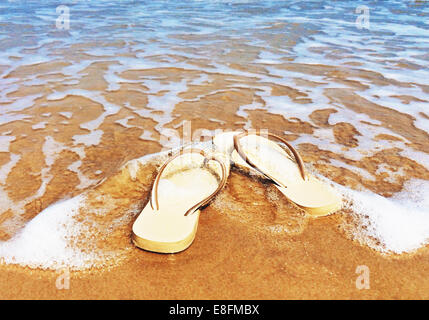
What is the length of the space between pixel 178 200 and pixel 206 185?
247 millimetres

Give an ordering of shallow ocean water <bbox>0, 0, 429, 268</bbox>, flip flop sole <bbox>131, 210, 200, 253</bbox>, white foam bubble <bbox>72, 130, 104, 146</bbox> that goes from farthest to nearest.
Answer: white foam bubble <bbox>72, 130, 104, 146</bbox>
shallow ocean water <bbox>0, 0, 429, 268</bbox>
flip flop sole <bbox>131, 210, 200, 253</bbox>

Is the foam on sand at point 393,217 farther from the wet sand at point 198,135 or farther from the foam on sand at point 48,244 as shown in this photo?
the foam on sand at point 48,244

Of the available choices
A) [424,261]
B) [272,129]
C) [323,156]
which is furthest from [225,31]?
[424,261]

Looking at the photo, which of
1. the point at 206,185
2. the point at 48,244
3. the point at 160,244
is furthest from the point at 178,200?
the point at 48,244

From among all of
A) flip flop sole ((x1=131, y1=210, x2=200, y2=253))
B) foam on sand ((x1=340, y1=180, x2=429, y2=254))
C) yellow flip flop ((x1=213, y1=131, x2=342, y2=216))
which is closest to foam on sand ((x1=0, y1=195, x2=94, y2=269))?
flip flop sole ((x1=131, y1=210, x2=200, y2=253))

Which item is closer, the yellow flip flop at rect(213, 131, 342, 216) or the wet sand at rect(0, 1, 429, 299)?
the wet sand at rect(0, 1, 429, 299)

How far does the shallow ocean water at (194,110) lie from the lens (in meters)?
1.79

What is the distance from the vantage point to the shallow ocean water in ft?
5.87

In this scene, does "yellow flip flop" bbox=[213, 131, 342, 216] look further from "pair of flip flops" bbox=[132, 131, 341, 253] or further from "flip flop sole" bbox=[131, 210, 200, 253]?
"flip flop sole" bbox=[131, 210, 200, 253]

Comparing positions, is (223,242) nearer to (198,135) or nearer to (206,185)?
(206,185)

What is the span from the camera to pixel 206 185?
1951 mm

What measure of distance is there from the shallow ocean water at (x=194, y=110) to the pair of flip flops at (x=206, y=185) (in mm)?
185

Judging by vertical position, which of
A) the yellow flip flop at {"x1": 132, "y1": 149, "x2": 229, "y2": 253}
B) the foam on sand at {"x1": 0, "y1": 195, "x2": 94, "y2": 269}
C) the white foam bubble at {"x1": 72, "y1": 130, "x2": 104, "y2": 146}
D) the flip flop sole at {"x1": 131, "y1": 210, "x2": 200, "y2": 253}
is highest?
the white foam bubble at {"x1": 72, "y1": 130, "x2": 104, "y2": 146}

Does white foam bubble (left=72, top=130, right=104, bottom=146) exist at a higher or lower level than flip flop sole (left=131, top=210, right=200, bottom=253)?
higher
